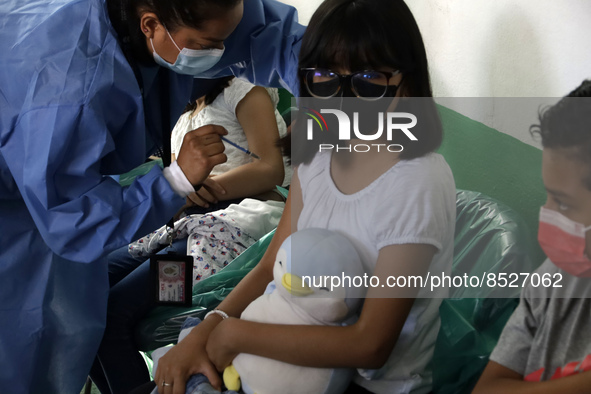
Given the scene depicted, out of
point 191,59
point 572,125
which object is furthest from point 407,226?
point 191,59

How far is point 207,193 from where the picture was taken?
209 centimetres

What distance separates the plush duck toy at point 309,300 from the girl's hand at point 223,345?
0.02m

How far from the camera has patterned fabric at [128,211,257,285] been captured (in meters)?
1.87

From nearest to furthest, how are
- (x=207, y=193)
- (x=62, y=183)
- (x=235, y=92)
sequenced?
1. (x=62, y=183)
2. (x=207, y=193)
3. (x=235, y=92)

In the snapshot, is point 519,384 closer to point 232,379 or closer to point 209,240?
point 232,379

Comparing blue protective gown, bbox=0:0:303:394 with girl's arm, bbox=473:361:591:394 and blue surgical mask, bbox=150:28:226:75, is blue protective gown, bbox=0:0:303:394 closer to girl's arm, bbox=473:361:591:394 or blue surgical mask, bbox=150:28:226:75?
blue surgical mask, bbox=150:28:226:75

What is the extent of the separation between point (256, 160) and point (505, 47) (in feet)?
3.60

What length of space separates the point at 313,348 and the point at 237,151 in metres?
1.35

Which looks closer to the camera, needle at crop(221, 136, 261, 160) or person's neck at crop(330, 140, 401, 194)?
person's neck at crop(330, 140, 401, 194)

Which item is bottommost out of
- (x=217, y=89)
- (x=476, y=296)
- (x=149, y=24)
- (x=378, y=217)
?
(x=476, y=296)

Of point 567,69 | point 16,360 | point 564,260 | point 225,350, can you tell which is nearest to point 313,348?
point 225,350

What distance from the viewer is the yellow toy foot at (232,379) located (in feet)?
3.57

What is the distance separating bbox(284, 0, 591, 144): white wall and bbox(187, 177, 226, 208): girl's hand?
0.85 m

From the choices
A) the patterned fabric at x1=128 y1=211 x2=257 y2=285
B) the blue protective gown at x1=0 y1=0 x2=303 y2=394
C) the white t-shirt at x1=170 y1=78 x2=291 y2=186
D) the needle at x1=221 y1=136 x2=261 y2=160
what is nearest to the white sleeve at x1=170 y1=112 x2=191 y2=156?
the white t-shirt at x1=170 y1=78 x2=291 y2=186
